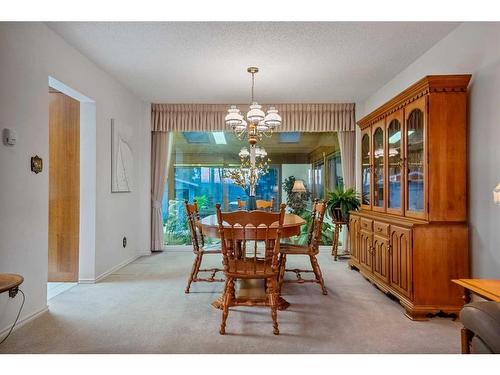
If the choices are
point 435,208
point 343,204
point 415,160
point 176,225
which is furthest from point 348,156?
point 176,225

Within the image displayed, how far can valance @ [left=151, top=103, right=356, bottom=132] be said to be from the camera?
539 centimetres

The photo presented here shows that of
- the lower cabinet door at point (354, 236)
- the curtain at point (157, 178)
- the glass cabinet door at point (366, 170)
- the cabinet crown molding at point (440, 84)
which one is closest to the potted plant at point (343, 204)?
the glass cabinet door at point (366, 170)

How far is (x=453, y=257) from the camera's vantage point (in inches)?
106

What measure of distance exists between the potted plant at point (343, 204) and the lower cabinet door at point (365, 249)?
89 cm

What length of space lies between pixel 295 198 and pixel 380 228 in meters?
2.53

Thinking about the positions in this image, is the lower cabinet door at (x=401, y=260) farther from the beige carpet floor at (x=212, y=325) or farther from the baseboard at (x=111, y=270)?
the baseboard at (x=111, y=270)

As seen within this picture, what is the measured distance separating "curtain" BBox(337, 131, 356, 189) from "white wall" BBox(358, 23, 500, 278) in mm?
2527

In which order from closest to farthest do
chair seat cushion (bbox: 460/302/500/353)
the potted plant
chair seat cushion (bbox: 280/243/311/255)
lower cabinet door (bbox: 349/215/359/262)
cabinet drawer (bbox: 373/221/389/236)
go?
chair seat cushion (bbox: 460/302/500/353), cabinet drawer (bbox: 373/221/389/236), chair seat cushion (bbox: 280/243/311/255), lower cabinet door (bbox: 349/215/359/262), the potted plant

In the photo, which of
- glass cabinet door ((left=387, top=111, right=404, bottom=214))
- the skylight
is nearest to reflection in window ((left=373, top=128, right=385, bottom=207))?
glass cabinet door ((left=387, top=111, right=404, bottom=214))

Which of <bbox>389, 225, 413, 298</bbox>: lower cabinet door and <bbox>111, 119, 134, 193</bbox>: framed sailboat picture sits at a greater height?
<bbox>111, 119, 134, 193</bbox>: framed sailboat picture

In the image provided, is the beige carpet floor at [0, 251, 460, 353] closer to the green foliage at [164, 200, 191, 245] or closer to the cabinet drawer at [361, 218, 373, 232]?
the cabinet drawer at [361, 218, 373, 232]

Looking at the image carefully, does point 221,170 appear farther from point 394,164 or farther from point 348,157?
point 394,164
